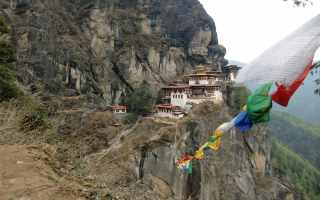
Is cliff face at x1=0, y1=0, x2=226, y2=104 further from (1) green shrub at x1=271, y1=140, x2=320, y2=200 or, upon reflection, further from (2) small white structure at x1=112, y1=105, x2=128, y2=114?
(1) green shrub at x1=271, y1=140, x2=320, y2=200

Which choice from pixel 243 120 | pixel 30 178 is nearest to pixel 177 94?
pixel 243 120

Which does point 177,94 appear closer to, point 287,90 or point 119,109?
point 119,109

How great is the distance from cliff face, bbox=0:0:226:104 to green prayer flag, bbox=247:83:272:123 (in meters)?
25.1

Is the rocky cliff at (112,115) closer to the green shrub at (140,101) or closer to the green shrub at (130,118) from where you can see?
the green shrub at (130,118)

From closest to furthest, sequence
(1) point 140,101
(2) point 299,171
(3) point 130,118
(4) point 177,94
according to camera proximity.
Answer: (3) point 130,118 → (1) point 140,101 → (4) point 177,94 → (2) point 299,171

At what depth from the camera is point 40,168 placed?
13.6ft

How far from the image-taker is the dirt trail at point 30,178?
3502 mm

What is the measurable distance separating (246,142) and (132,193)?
30.1 metres

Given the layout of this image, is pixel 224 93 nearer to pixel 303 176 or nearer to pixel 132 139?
pixel 132 139

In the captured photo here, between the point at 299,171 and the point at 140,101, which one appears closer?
the point at 140,101

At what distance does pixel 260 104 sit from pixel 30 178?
2816mm

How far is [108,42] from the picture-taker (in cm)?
3791

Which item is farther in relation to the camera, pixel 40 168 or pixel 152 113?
pixel 152 113

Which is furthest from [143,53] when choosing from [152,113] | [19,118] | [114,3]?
[19,118]
